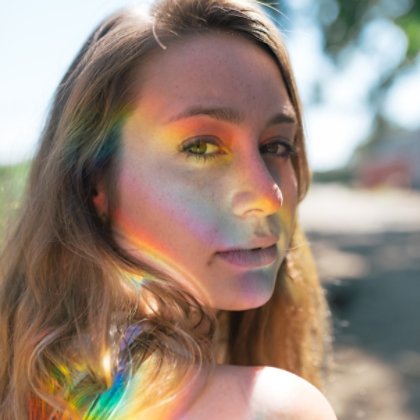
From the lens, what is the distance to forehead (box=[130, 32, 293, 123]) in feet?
4.61

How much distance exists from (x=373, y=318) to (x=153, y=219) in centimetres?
413

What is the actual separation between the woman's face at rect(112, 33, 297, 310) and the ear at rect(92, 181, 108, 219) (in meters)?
0.06

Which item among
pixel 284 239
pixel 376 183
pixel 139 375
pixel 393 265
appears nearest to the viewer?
pixel 139 375

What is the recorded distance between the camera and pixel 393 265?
23.1 feet

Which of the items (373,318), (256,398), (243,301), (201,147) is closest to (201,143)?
(201,147)

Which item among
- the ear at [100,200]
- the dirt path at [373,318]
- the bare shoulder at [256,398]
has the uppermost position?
the ear at [100,200]

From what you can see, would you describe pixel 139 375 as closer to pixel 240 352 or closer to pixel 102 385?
pixel 102 385

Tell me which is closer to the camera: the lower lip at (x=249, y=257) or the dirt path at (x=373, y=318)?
the lower lip at (x=249, y=257)

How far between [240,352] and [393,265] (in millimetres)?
5435

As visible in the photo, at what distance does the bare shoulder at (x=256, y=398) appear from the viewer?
3.75 feet

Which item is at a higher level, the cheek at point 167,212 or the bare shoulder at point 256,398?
the cheek at point 167,212

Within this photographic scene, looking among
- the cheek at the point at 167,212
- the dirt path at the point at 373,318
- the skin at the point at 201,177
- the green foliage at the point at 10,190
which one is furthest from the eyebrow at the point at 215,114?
the dirt path at the point at 373,318

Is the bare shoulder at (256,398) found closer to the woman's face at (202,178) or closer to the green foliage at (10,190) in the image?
the woman's face at (202,178)

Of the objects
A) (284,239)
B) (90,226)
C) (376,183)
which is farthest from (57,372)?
(376,183)
